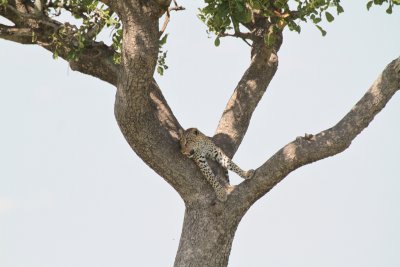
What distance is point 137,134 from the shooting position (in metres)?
7.30

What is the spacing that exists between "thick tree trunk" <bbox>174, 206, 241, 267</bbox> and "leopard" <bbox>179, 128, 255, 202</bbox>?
225 mm

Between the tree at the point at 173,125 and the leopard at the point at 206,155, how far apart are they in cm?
9

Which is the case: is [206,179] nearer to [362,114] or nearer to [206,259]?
[206,259]

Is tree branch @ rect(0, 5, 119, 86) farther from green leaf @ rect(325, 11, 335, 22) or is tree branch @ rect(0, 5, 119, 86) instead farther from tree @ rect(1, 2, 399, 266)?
green leaf @ rect(325, 11, 335, 22)

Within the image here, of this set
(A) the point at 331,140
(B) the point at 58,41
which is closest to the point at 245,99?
(A) the point at 331,140

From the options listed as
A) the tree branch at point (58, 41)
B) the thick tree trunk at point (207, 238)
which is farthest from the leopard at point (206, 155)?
the tree branch at point (58, 41)

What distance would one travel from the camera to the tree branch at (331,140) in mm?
7191

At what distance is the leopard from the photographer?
25.3 ft

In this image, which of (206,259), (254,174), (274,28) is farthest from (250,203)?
(274,28)

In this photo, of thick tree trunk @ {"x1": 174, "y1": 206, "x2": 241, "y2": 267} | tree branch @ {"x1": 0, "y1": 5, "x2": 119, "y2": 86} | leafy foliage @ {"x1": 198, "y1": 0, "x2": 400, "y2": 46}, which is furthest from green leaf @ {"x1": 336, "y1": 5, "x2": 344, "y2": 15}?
tree branch @ {"x1": 0, "y1": 5, "x2": 119, "y2": 86}

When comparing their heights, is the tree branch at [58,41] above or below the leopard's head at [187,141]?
above

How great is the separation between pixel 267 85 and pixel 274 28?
1195 millimetres

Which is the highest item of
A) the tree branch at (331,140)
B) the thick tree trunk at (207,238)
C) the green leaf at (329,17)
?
the green leaf at (329,17)

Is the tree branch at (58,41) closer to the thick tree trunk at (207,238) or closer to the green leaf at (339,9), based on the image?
the thick tree trunk at (207,238)
